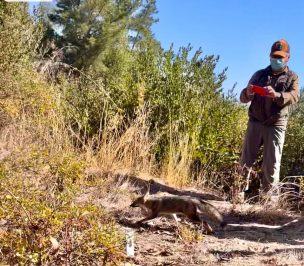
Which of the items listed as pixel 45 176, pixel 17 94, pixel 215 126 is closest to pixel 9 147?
pixel 17 94

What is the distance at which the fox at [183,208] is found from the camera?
185 inches

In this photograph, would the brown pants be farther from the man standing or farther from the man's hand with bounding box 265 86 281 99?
the man's hand with bounding box 265 86 281 99

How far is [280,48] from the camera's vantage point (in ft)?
19.7

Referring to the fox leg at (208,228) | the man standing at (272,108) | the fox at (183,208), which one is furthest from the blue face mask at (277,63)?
the fox leg at (208,228)

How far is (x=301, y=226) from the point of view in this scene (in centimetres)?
519

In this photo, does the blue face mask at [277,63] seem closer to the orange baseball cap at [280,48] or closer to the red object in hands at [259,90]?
the orange baseball cap at [280,48]

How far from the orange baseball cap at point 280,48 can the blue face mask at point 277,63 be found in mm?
73

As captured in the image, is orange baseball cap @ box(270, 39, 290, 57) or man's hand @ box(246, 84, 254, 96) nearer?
man's hand @ box(246, 84, 254, 96)

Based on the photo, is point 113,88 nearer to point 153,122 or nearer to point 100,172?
point 153,122

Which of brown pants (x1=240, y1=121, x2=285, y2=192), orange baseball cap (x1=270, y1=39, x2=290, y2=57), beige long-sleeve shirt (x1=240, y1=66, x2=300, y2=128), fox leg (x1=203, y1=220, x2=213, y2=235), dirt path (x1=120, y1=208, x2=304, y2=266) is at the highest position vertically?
orange baseball cap (x1=270, y1=39, x2=290, y2=57)

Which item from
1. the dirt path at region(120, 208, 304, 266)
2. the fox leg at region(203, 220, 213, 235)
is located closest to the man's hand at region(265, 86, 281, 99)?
the dirt path at region(120, 208, 304, 266)

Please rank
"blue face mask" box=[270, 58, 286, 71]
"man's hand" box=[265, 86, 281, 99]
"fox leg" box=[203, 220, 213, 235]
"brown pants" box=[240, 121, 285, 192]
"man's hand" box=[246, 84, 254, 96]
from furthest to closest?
"brown pants" box=[240, 121, 285, 192]
"blue face mask" box=[270, 58, 286, 71]
"man's hand" box=[246, 84, 254, 96]
"man's hand" box=[265, 86, 281, 99]
"fox leg" box=[203, 220, 213, 235]

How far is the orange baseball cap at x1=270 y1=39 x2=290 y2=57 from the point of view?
5.94 meters

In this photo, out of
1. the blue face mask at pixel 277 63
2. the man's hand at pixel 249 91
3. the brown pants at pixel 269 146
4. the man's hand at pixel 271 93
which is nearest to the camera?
the man's hand at pixel 271 93
